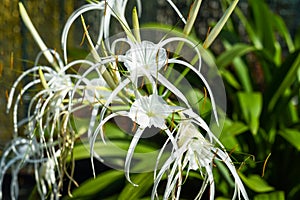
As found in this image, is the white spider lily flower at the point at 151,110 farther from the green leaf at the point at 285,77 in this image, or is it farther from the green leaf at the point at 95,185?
the green leaf at the point at 285,77

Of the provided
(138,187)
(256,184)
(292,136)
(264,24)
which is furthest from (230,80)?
(138,187)

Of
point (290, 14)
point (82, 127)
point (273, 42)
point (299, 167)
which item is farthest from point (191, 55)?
point (290, 14)

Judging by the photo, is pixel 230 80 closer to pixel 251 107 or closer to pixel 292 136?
pixel 251 107

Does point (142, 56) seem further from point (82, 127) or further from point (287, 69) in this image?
point (287, 69)

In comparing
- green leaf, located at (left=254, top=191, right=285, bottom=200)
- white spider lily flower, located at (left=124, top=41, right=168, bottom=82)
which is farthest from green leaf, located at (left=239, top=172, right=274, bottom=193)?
white spider lily flower, located at (left=124, top=41, right=168, bottom=82)

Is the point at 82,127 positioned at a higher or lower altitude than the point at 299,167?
higher

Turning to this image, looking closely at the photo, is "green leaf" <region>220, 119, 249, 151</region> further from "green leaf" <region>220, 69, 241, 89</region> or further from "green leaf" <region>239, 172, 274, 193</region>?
"green leaf" <region>220, 69, 241, 89</region>
